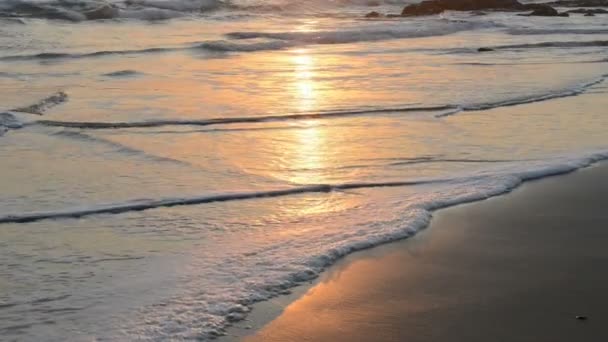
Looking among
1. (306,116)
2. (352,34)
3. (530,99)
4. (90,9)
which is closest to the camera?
(306,116)

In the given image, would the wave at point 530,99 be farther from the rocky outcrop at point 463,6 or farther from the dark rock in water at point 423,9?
the rocky outcrop at point 463,6

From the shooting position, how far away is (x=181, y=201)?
530cm

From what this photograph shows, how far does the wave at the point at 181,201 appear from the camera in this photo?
4.99 m

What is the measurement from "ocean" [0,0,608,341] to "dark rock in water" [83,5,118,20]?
8220 millimetres

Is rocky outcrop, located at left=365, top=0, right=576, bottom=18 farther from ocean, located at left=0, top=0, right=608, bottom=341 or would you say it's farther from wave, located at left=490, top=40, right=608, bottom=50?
ocean, located at left=0, top=0, right=608, bottom=341

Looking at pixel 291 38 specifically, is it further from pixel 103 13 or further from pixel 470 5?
pixel 470 5

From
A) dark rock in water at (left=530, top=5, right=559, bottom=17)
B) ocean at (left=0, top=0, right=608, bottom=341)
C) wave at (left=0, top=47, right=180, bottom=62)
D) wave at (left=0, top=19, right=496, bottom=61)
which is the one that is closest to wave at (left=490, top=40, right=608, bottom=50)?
ocean at (left=0, top=0, right=608, bottom=341)

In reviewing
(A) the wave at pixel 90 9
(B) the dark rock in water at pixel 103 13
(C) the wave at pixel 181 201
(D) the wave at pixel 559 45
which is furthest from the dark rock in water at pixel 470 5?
(C) the wave at pixel 181 201

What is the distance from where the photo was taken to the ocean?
3949 millimetres

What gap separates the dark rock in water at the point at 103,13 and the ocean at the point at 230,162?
822 centimetres

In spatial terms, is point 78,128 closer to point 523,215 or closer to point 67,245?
point 67,245

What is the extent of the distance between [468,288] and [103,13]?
2087 centimetres

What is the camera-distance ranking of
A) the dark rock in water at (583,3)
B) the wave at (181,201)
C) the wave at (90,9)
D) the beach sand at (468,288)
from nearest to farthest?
the beach sand at (468,288) < the wave at (181,201) < the wave at (90,9) < the dark rock in water at (583,3)

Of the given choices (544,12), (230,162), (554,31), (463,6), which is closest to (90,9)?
(554,31)
